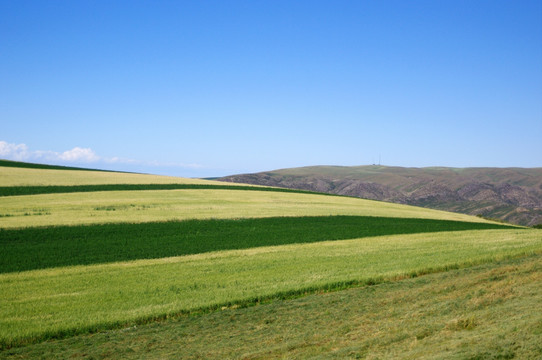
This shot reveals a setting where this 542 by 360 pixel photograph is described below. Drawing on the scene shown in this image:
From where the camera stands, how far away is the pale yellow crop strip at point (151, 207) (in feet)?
101

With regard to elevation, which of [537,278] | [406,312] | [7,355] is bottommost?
[7,355]

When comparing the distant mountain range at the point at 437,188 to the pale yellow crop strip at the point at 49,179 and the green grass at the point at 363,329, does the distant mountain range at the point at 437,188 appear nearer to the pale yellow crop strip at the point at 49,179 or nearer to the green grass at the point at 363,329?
the pale yellow crop strip at the point at 49,179

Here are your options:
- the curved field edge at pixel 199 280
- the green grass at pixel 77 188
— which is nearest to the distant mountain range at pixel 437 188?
the green grass at pixel 77 188

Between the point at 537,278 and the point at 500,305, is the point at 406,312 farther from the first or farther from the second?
the point at 537,278

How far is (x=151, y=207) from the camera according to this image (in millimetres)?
37875

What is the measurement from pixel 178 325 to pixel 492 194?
122 meters

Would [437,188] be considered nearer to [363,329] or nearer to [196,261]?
[196,261]

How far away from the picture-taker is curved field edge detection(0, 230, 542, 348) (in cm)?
1369

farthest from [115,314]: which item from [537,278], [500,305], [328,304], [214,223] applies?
[214,223]

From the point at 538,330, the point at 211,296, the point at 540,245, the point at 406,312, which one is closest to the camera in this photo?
the point at 538,330

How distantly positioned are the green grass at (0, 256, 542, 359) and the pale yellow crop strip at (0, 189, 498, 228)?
741 inches

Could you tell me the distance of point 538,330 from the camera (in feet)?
26.5

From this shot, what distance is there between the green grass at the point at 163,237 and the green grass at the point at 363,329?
978cm

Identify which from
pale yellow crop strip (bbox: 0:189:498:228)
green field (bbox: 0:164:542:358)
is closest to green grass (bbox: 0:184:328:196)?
green field (bbox: 0:164:542:358)
